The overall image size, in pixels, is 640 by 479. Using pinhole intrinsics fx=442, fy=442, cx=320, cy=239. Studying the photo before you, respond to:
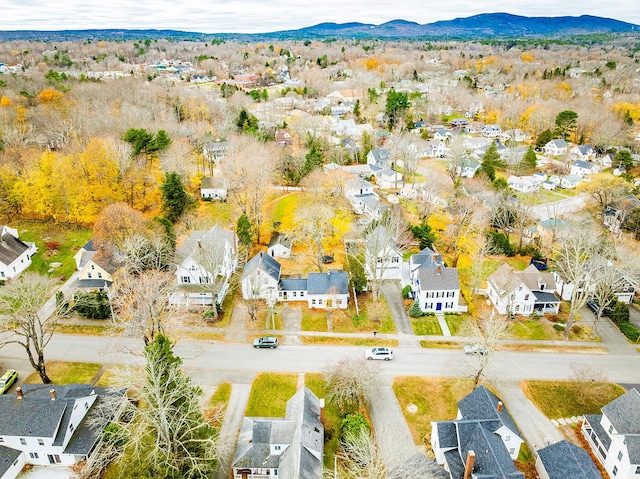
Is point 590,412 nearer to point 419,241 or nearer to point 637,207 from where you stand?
point 419,241

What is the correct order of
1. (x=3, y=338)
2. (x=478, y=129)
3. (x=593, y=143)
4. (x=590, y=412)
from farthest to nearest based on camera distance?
1. (x=478, y=129)
2. (x=593, y=143)
3. (x=3, y=338)
4. (x=590, y=412)

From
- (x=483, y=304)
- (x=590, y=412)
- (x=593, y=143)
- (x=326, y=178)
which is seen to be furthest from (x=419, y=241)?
(x=593, y=143)

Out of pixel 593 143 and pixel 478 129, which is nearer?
pixel 593 143

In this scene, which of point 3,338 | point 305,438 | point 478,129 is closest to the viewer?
point 305,438

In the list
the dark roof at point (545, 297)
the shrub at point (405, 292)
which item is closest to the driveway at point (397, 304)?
the shrub at point (405, 292)

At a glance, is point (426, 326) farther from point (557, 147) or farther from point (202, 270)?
point (557, 147)

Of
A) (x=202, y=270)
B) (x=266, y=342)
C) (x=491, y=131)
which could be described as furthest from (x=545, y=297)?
(x=491, y=131)
